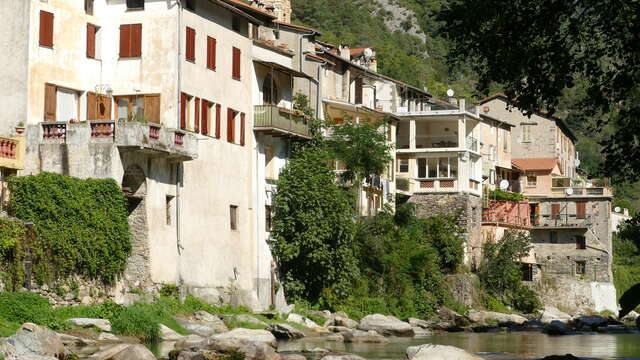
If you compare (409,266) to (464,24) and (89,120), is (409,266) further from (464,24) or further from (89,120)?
(464,24)

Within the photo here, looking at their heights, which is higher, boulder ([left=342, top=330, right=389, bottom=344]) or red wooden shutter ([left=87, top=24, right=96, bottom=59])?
red wooden shutter ([left=87, top=24, right=96, bottom=59])

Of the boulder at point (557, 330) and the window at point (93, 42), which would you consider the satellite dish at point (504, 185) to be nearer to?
the boulder at point (557, 330)

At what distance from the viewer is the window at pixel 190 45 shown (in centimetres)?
5452

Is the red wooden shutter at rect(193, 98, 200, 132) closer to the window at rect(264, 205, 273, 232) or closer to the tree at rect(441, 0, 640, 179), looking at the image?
the window at rect(264, 205, 273, 232)

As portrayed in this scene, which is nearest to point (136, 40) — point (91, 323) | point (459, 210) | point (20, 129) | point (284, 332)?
point (20, 129)

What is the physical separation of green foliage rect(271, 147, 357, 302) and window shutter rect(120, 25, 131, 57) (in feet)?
38.2

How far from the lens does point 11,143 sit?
4712 cm

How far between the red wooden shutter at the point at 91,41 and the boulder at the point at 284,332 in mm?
13724

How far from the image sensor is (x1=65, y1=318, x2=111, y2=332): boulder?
43.2 m

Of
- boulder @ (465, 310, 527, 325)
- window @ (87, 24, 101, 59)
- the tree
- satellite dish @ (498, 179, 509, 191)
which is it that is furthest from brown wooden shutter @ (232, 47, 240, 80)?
satellite dish @ (498, 179, 509, 191)

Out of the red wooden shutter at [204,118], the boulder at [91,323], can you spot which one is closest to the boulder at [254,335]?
the boulder at [91,323]

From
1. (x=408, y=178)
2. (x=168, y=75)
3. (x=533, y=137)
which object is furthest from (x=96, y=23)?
(x=533, y=137)

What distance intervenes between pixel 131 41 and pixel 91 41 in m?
1.72

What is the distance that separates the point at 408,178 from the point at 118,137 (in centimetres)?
3807
